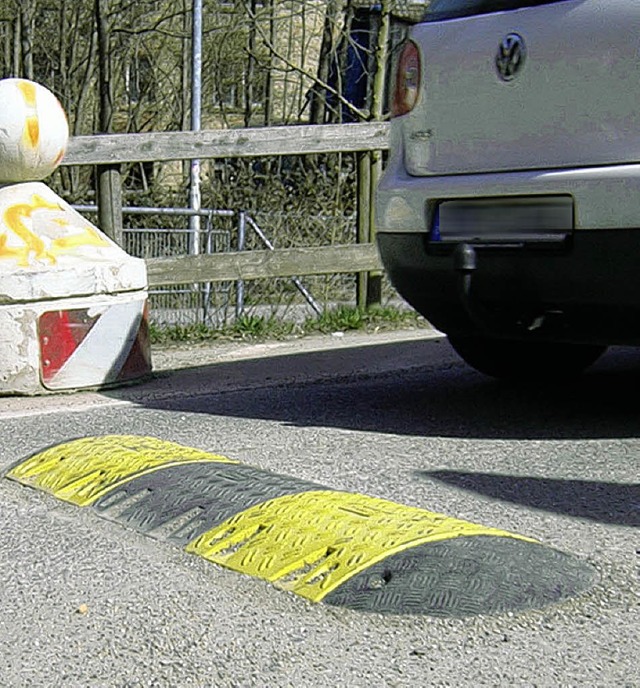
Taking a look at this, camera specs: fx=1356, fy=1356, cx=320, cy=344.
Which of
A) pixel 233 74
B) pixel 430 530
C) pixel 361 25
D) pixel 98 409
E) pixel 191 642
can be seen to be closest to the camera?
pixel 191 642

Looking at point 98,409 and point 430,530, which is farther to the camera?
point 98,409

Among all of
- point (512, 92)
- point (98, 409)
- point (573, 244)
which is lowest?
point (98, 409)

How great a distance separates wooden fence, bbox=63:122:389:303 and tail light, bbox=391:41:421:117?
2722mm

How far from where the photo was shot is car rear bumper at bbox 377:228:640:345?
4.71 meters

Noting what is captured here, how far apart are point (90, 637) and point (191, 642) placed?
232mm

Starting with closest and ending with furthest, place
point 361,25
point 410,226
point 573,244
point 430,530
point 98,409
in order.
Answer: point 430,530 → point 573,244 → point 410,226 → point 98,409 → point 361,25

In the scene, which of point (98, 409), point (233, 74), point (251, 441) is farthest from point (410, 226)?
point (233, 74)

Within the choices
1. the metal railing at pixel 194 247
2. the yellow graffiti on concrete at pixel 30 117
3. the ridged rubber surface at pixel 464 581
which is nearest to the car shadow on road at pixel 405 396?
the yellow graffiti on concrete at pixel 30 117

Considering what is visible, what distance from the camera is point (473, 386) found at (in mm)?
6328

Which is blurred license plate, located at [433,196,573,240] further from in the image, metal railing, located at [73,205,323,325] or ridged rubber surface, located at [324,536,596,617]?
metal railing, located at [73,205,323,325]

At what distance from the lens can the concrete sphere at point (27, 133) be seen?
616 centimetres

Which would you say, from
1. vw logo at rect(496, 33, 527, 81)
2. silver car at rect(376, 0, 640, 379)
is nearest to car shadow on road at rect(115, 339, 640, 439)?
silver car at rect(376, 0, 640, 379)

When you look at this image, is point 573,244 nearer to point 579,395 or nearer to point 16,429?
point 579,395

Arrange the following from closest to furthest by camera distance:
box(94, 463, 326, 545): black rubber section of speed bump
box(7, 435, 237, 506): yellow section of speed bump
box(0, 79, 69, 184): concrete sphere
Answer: box(94, 463, 326, 545): black rubber section of speed bump
box(7, 435, 237, 506): yellow section of speed bump
box(0, 79, 69, 184): concrete sphere
